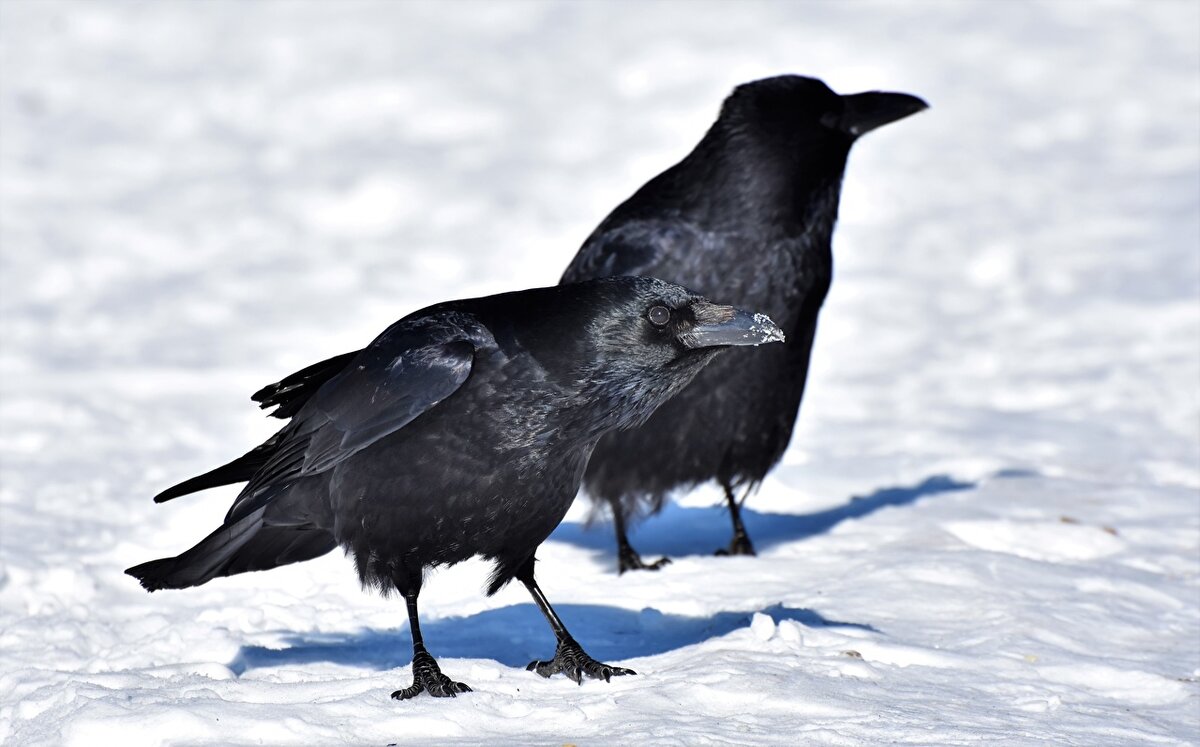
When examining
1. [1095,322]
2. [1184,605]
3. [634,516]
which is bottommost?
[1184,605]

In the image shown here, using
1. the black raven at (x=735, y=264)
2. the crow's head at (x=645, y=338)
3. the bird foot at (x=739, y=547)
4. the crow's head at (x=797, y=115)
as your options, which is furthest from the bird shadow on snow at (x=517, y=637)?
the crow's head at (x=797, y=115)

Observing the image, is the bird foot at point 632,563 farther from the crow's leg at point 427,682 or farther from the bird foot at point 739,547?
the crow's leg at point 427,682

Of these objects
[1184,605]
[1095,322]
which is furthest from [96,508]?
[1095,322]

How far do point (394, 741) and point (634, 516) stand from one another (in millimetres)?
2337

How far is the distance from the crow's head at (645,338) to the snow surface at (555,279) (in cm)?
75

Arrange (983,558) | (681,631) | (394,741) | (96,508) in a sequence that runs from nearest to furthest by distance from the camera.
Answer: (394,741) → (681,631) → (983,558) → (96,508)

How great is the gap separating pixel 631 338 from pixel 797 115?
217 cm

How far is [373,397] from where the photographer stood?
390 cm

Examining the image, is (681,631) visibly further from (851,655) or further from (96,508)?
(96,508)

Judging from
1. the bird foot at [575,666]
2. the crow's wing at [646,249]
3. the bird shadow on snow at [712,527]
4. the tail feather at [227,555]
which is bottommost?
the bird foot at [575,666]

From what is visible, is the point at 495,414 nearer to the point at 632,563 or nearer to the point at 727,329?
the point at 727,329

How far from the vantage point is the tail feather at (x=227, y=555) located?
4316 millimetres

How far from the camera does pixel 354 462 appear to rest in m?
3.98

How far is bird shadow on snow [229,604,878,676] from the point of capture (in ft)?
14.4
